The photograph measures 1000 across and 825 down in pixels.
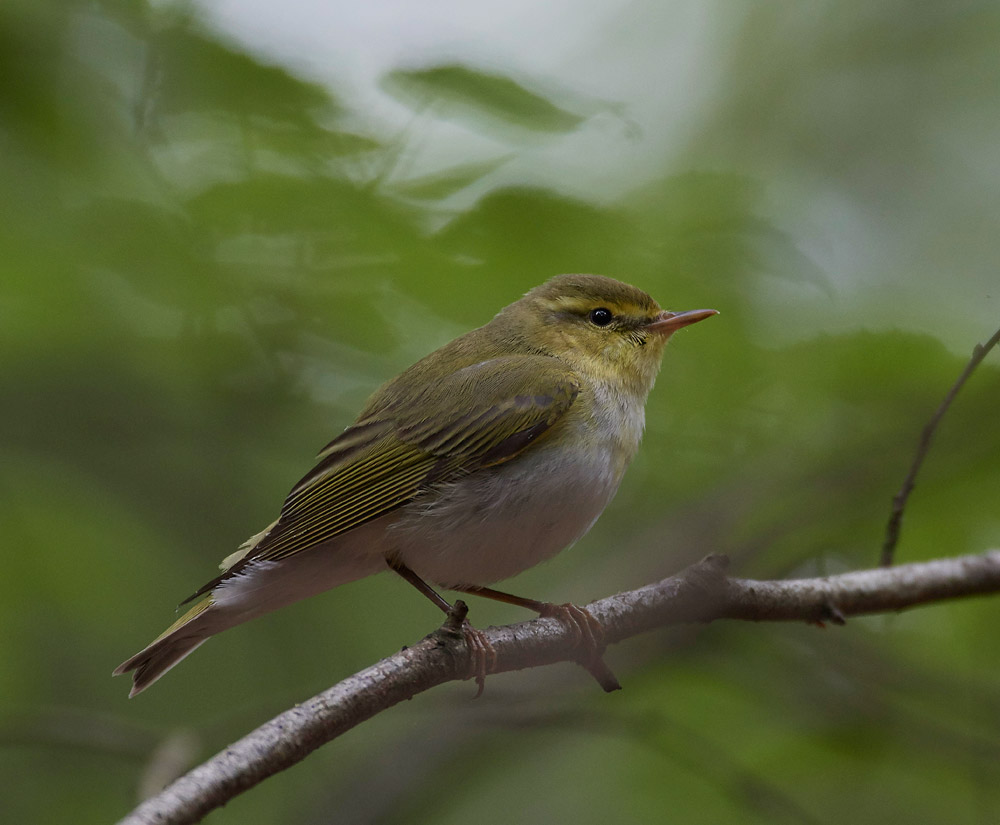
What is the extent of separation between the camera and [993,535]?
12.6 feet

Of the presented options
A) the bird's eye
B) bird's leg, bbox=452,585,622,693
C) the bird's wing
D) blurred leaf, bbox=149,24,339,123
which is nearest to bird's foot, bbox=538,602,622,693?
bird's leg, bbox=452,585,622,693

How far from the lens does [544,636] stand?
9.84ft

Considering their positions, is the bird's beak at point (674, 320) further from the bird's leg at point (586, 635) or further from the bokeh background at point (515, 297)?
the bird's leg at point (586, 635)

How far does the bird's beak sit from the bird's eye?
25 cm

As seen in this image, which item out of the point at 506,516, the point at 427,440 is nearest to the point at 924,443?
the point at 506,516

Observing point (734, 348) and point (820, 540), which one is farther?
point (820, 540)

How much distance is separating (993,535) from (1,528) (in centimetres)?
433

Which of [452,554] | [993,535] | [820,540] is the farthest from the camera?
[820,540]

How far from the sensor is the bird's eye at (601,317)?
426cm

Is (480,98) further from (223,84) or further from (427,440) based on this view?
(427,440)

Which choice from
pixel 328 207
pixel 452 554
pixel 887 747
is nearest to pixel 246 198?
pixel 328 207

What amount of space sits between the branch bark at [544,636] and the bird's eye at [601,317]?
152 centimetres

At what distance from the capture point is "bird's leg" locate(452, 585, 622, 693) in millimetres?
2605

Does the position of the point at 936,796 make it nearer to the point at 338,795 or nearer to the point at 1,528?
the point at 338,795
